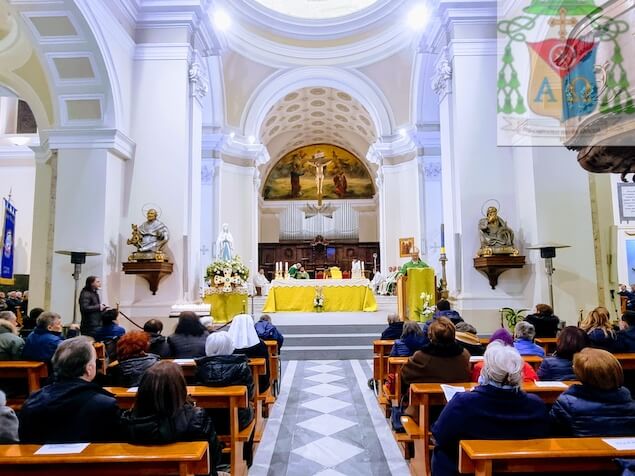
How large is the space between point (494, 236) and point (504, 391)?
5624 millimetres

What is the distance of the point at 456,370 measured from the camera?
3.15 m

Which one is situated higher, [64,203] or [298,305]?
[64,203]

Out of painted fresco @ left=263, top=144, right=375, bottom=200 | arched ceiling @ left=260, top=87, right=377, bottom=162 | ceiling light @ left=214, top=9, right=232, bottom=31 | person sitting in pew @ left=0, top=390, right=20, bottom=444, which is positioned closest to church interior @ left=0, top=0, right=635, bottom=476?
person sitting in pew @ left=0, top=390, right=20, bottom=444

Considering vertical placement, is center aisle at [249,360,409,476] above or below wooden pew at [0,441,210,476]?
below

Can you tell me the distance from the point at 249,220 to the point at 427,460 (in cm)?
1218

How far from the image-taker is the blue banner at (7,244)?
12281 mm

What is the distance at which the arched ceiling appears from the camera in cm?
1617

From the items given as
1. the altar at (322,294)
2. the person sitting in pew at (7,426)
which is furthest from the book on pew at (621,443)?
the altar at (322,294)

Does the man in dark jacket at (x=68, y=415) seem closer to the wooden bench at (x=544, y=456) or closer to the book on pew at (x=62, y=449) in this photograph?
the book on pew at (x=62, y=449)

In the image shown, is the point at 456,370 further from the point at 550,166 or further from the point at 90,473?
the point at 550,166

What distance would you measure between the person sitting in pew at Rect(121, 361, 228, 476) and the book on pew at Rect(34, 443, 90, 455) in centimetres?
19

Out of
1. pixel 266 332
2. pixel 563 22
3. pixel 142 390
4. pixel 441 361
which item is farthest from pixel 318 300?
pixel 142 390

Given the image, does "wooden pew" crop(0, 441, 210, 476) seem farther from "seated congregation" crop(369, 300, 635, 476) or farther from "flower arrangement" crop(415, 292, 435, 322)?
"flower arrangement" crop(415, 292, 435, 322)

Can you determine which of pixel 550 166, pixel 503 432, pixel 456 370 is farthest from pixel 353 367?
pixel 503 432
